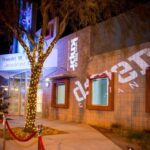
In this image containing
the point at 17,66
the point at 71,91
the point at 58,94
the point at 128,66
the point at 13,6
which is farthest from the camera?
the point at 17,66

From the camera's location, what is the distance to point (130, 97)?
44.3ft

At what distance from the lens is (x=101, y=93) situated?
1585cm

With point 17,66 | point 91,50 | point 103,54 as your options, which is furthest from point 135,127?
point 17,66

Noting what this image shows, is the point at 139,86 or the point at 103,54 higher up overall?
the point at 103,54

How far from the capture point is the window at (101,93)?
578 inches

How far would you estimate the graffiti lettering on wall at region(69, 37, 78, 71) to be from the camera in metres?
18.0

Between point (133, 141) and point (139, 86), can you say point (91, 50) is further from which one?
point (133, 141)

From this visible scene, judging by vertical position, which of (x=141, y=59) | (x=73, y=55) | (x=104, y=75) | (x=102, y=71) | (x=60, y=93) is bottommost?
(x=60, y=93)

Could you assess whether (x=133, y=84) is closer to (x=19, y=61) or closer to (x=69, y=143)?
(x=69, y=143)

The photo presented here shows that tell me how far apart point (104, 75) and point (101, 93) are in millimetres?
1007

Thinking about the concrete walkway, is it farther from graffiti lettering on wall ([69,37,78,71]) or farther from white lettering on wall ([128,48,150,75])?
graffiti lettering on wall ([69,37,78,71])

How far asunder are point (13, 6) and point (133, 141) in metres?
6.74

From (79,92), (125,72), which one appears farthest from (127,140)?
(79,92)

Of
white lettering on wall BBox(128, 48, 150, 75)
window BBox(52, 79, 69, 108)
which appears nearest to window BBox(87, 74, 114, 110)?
white lettering on wall BBox(128, 48, 150, 75)
